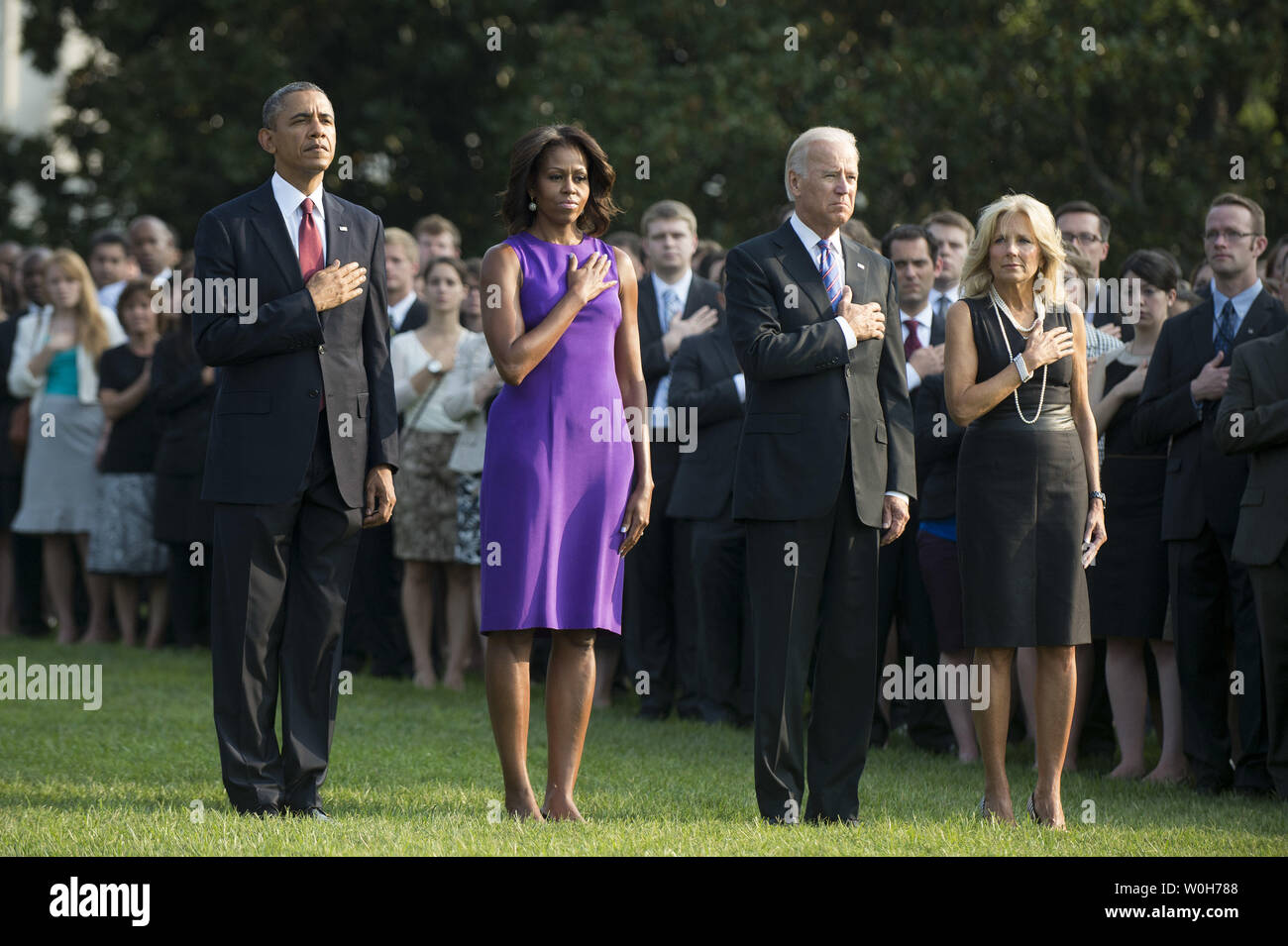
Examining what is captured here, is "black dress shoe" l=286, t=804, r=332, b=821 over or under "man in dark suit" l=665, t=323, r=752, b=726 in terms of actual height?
under

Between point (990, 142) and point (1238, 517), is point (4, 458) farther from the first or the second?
point (990, 142)

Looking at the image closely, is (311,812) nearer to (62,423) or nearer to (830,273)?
(830,273)

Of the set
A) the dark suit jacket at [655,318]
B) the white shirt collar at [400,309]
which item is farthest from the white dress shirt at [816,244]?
the white shirt collar at [400,309]

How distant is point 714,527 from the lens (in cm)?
1034

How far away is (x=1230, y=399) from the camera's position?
7.93m

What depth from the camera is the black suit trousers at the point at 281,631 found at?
6.71m

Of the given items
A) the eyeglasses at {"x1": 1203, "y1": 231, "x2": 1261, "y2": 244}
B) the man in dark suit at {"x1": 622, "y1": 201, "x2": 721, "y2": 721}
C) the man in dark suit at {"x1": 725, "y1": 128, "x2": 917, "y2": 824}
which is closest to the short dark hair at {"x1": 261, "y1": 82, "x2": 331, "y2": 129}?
the man in dark suit at {"x1": 725, "y1": 128, "x2": 917, "y2": 824}

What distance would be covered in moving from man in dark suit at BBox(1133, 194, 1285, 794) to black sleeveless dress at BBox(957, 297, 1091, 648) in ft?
5.05

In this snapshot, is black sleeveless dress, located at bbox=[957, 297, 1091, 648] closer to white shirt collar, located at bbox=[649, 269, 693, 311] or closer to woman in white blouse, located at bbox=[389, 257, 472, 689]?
white shirt collar, located at bbox=[649, 269, 693, 311]

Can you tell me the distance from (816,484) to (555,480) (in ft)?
3.20

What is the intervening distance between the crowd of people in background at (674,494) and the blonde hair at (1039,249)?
0.90m

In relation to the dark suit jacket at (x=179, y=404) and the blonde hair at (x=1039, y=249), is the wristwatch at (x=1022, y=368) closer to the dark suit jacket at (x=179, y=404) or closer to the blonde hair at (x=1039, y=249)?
the blonde hair at (x=1039, y=249)

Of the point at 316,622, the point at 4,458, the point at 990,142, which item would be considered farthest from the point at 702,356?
the point at 990,142

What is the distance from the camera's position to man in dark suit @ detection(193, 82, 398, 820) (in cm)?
668
